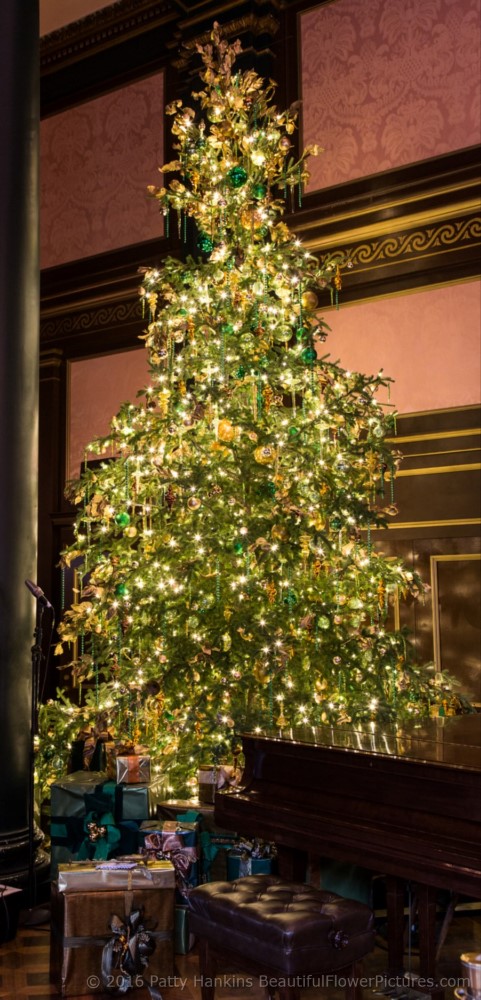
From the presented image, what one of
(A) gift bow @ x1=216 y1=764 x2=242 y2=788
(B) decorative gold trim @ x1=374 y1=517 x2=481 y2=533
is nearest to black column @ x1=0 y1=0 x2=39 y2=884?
(A) gift bow @ x1=216 y1=764 x2=242 y2=788

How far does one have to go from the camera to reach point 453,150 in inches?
243

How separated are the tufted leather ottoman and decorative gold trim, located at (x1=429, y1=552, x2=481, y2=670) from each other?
122 inches

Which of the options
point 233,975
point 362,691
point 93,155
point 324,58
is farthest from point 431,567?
point 93,155

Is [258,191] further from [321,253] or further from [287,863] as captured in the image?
[287,863]

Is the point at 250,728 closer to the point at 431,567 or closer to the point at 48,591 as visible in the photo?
the point at 431,567

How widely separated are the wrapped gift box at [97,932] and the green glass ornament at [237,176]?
3.21 m

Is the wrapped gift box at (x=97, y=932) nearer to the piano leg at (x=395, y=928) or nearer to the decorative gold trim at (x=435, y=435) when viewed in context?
the piano leg at (x=395, y=928)

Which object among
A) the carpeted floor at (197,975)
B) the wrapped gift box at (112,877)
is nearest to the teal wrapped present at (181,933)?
the carpeted floor at (197,975)

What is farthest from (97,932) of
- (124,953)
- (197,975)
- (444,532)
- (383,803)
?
(444,532)

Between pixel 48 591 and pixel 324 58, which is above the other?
pixel 324 58

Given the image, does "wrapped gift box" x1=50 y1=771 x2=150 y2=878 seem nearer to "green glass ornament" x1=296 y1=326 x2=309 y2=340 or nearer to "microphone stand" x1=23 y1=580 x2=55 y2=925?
"microphone stand" x1=23 y1=580 x2=55 y2=925

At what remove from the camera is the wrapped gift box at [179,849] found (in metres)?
3.74

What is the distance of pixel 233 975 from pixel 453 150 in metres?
4.82

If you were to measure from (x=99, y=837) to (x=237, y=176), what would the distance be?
307 cm
